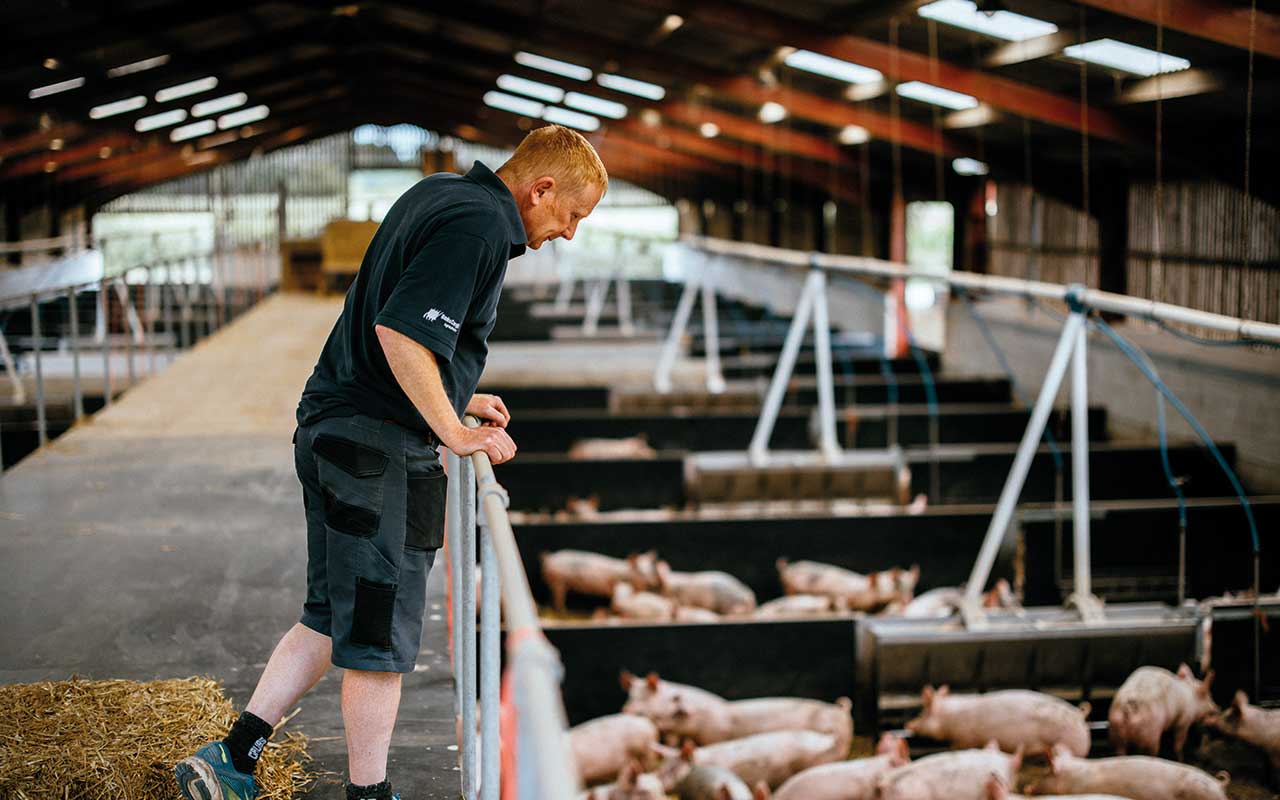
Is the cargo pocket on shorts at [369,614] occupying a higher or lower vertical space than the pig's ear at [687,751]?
higher

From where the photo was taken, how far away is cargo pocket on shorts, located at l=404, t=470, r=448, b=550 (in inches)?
69.5

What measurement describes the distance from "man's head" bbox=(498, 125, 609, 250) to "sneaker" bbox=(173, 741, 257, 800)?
0.91 metres

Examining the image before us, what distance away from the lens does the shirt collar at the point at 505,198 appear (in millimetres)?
1704

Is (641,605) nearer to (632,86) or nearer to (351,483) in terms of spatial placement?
(351,483)

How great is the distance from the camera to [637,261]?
2172 cm

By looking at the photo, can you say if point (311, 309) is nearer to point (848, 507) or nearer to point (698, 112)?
point (698, 112)

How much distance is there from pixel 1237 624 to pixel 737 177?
13142mm

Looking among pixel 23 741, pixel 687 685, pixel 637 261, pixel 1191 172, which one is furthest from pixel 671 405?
pixel 637 261

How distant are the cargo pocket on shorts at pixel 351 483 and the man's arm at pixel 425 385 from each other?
11 cm

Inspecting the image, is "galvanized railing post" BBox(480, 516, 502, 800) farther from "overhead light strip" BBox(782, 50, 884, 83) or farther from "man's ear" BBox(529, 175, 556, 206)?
"overhead light strip" BBox(782, 50, 884, 83)

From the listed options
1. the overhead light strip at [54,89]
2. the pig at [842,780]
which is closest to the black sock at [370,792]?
the pig at [842,780]

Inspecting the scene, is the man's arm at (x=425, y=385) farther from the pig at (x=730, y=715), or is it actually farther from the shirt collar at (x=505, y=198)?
the pig at (x=730, y=715)

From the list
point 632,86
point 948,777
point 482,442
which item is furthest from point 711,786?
point 632,86

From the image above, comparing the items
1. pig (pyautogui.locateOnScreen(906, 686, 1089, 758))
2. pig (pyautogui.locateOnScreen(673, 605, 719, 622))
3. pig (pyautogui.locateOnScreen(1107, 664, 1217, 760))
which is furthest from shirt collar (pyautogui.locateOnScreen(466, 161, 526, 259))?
pig (pyautogui.locateOnScreen(673, 605, 719, 622))
